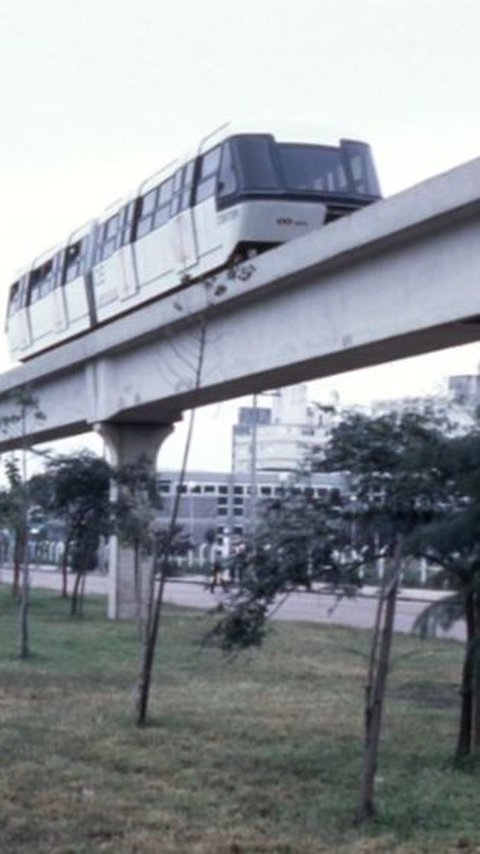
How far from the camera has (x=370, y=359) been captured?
85.4ft

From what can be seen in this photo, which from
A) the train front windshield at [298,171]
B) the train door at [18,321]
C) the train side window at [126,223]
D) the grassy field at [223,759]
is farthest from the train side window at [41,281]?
the grassy field at [223,759]

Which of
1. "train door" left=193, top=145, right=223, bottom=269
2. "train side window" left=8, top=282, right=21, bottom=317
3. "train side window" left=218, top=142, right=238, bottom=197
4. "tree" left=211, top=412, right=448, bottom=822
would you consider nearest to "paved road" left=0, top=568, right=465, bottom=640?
"train door" left=193, top=145, right=223, bottom=269

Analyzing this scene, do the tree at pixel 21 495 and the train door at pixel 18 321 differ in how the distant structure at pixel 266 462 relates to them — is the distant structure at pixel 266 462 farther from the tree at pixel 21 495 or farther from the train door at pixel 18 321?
the train door at pixel 18 321

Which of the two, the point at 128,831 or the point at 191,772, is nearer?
the point at 128,831

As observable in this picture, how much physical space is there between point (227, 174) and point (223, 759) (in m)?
15.6

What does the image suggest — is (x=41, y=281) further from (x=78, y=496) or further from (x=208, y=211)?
(x=208, y=211)

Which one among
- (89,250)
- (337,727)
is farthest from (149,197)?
(337,727)

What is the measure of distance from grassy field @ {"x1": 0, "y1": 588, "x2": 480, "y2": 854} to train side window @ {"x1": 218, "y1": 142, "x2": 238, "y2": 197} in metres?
7.10

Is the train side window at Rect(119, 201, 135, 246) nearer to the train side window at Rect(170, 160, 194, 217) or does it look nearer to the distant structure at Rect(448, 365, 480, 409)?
the train side window at Rect(170, 160, 194, 217)

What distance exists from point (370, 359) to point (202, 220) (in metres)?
5.00

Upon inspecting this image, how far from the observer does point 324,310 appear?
2552cm

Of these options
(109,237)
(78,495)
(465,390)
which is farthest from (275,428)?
(465,390)

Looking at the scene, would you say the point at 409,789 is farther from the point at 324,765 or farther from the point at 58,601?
the point at 58,601

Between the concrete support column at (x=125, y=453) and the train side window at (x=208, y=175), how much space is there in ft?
30.1
